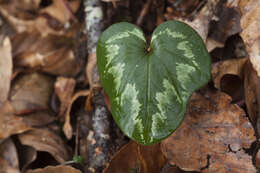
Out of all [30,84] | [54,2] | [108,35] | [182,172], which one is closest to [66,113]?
[30,84]

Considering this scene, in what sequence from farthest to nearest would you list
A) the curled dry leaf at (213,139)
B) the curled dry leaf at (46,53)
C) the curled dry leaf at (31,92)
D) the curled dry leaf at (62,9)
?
the curled dry leaf at (62,9)
the curled dry leaf at (46,53)
the curled dry leaf at (31,92)
the curled dry leaf at (213,139)

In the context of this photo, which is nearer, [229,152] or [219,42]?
[229,152]

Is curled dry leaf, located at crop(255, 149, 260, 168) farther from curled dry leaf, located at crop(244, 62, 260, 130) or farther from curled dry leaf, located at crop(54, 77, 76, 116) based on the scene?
curled dry leaf, located at crop(54, 77, 76, 116)

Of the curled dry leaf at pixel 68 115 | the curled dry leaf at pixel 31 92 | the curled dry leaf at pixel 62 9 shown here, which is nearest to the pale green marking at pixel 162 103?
the curled dry leaf at pixel 68 115

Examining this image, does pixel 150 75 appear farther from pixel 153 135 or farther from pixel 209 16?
pixel 209 16

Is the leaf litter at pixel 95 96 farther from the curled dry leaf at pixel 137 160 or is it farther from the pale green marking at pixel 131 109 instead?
the pale green marking at pixel 131 109

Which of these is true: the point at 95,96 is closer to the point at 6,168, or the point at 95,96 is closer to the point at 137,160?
the point at 137,160
